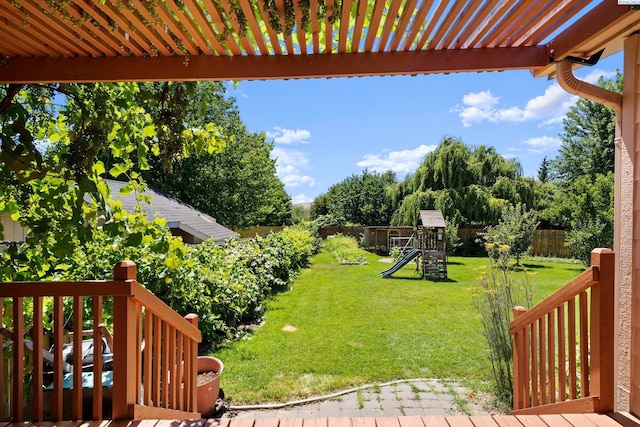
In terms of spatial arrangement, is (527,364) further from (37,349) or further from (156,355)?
(37,349)

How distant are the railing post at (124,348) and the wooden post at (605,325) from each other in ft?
7.69

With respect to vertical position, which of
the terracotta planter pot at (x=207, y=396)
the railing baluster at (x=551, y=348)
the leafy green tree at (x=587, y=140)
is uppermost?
the leafy green tree at (x=587, y=140)

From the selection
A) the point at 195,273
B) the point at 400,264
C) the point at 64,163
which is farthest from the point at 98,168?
the point at 400,264

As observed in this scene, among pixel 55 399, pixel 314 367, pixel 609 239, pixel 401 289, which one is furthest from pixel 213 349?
pixel 609 239

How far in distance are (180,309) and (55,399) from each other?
9.60 feet

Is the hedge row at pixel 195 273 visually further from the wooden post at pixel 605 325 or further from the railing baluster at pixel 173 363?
the wooden post at pixel 605 325

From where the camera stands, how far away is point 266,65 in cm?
215

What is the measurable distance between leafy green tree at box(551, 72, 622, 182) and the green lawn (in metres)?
10.3

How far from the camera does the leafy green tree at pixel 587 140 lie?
16.1 m

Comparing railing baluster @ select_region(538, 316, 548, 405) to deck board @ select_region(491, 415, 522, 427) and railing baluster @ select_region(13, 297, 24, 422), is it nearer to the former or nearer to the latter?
deck board @ select_region(491, 415, 522, 427)

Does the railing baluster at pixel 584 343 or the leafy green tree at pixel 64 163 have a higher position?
the leafy green tree at pixel 64 163

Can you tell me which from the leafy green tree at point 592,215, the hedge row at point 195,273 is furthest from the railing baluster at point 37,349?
the leafy green tree at point 592,215

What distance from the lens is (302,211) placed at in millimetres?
33688

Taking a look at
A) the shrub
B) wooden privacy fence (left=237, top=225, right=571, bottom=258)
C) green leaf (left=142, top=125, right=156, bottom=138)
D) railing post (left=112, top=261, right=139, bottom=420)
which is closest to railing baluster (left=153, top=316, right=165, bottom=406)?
railing post (left=112, top=261, right=139, bottom=420)
